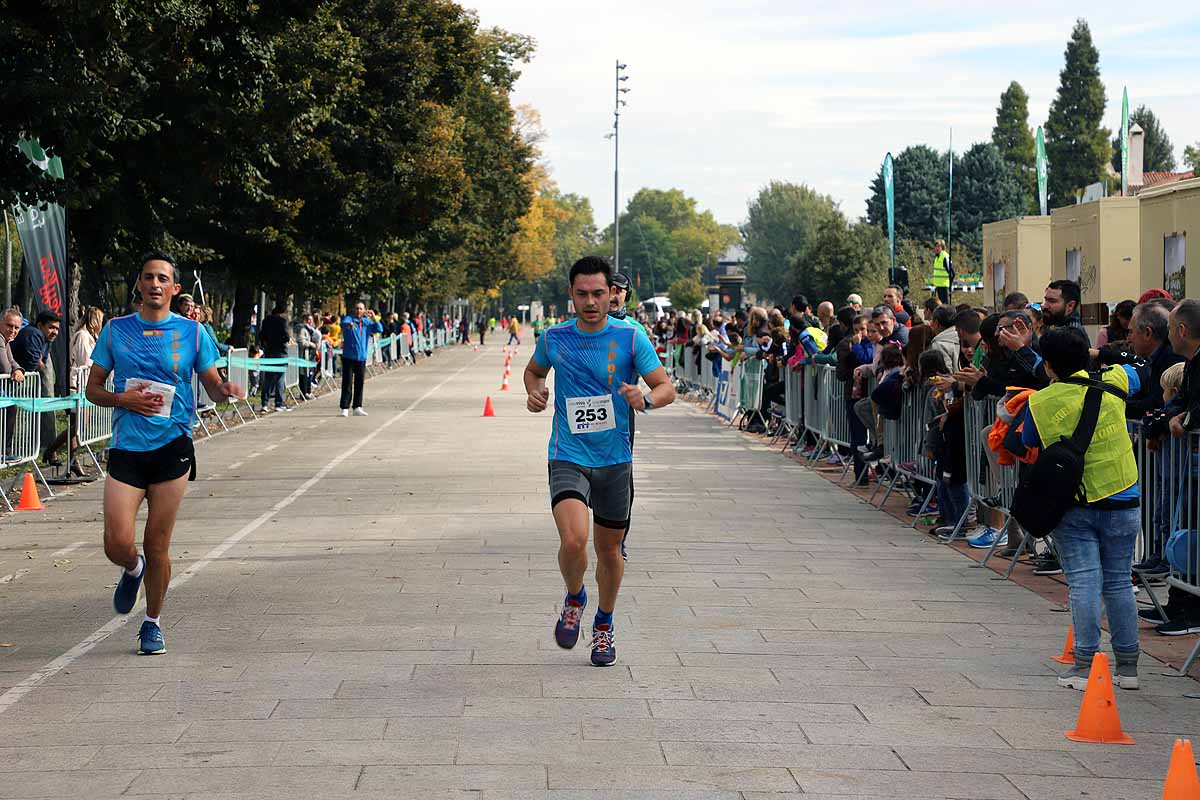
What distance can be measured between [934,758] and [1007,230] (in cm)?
3993

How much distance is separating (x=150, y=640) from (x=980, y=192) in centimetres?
9343

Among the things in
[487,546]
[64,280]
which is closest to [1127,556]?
[487,546]

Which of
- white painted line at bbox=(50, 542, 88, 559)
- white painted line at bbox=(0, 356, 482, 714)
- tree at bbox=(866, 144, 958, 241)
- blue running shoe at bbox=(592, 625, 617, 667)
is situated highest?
tree at bbox=(866, 144, 958, 241)

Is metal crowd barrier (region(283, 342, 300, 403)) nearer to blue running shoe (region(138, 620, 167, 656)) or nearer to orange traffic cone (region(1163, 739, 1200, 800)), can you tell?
blue running shoe (region(138, 620, 167, 656))

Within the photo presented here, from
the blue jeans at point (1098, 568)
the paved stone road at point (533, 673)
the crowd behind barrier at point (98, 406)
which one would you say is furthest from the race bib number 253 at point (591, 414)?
the crowd behind barrier at point (98, 406)

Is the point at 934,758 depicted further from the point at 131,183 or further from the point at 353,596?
the point at 131,183

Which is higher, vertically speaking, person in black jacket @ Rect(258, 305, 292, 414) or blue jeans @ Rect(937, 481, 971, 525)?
person in black jacket @ Rect(258, 305, 292, 414)

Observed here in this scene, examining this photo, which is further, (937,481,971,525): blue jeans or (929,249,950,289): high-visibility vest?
(929,249,950,289): high-visibility vest

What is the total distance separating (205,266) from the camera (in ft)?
110

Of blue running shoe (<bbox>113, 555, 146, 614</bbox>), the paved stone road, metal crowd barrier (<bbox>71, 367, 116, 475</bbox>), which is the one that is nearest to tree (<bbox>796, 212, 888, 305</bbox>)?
metal crowd barrier (<bbox>71, 367, 116, 475</bbox>)

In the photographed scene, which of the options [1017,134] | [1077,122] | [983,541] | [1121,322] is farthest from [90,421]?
[1017,134]

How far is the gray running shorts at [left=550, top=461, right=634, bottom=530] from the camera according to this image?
299 inches

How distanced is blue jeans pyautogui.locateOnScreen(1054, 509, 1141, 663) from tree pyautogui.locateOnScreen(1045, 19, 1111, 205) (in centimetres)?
10742

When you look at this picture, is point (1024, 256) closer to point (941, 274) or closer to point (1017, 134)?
point (941, 274)
